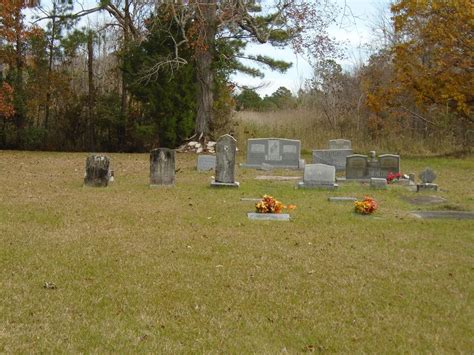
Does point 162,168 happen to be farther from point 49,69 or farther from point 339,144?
point 49,69

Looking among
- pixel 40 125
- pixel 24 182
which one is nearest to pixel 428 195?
pixel 24 182

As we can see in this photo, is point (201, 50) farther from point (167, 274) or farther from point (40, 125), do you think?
point (167, 274)

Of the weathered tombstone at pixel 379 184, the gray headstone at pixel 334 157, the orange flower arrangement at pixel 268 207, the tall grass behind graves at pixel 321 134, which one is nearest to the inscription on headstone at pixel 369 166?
the weathered tombstone at pixel 379 184

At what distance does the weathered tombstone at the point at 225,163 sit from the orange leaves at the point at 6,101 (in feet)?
46.7

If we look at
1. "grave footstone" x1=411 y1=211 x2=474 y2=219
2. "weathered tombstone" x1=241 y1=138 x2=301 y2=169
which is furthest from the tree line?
"grave footstone" x1=411 y1=211 x2=474 y2=219

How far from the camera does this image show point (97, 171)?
44.1 ft

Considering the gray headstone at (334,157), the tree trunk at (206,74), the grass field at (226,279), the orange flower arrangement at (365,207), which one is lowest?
the grass field at (226,279)

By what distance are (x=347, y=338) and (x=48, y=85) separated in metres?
25.6

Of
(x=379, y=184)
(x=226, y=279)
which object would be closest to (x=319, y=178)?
(x=379, y=184)

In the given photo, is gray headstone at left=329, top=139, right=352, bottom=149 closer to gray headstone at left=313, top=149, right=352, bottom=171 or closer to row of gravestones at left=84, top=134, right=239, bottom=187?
gray headstone at left=313, top=149, right=352, bottom=171

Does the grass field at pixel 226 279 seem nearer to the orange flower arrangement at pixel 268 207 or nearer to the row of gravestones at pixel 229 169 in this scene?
the orange flower arrangement at pixel 268 207

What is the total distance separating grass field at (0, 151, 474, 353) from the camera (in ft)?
14.9

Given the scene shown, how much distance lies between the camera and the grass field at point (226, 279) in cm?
454

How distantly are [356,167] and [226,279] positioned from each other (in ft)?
35.1
